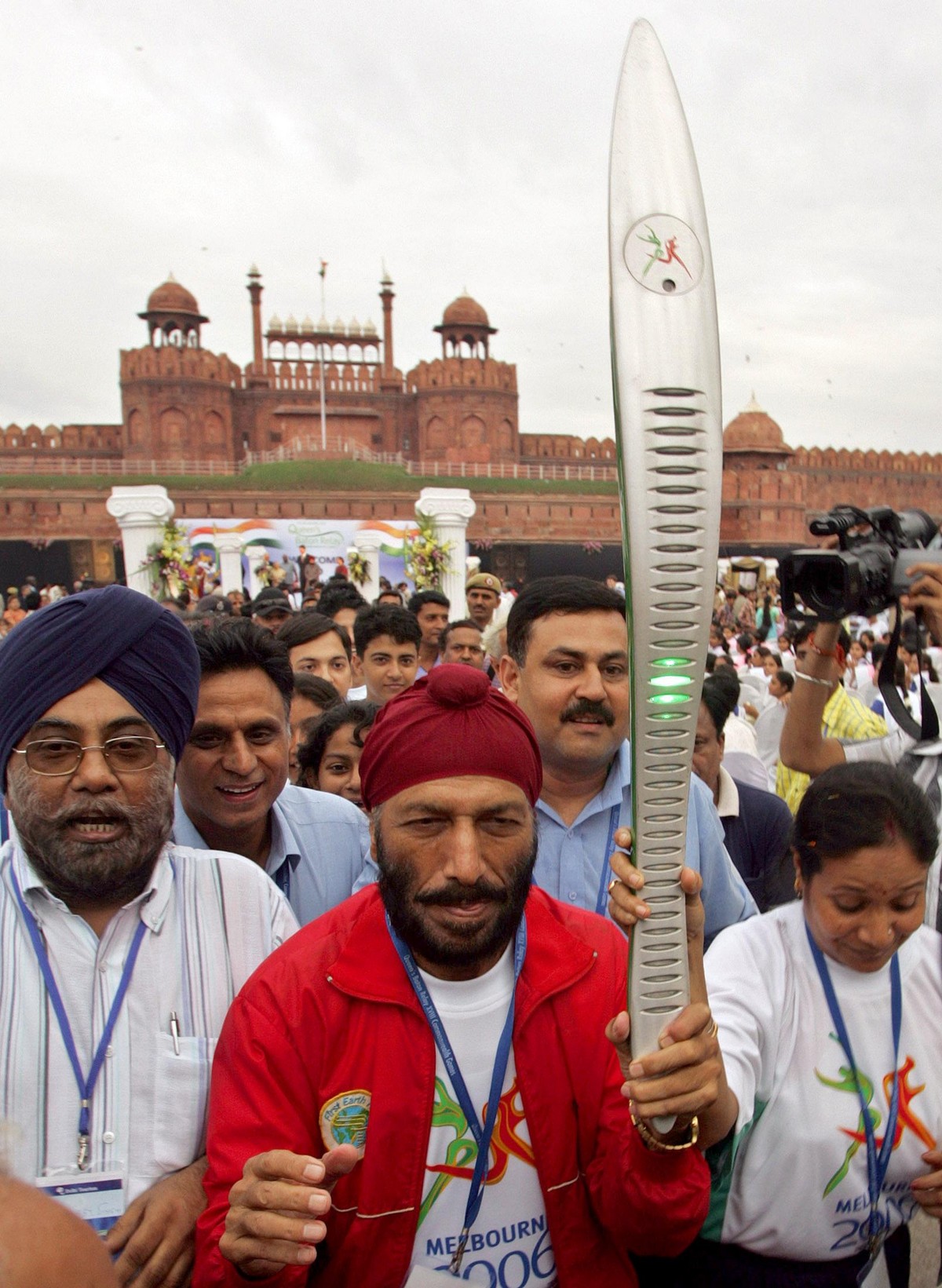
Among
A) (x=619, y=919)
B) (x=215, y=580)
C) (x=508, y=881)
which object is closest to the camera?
(x=619, y=919)

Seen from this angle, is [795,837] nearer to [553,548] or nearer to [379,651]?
[379,651]

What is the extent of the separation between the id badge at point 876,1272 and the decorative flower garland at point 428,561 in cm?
1439

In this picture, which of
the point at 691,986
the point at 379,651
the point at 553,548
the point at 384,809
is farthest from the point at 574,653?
the point at 553,548

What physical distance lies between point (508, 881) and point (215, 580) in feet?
56.4

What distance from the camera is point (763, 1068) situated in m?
1.54

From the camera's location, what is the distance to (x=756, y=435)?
3700cm

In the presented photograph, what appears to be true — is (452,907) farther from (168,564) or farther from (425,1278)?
(168,564)

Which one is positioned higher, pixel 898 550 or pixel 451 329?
pixel 451 329

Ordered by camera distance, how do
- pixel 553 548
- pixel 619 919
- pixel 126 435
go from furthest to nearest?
pixel 126 435 < pixel 553 548 < pixel 619 919

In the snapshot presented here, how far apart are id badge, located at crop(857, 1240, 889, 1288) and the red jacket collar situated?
72 cm

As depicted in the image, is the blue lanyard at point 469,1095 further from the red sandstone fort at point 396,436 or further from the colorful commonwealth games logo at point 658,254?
the red sandstone fort at point 396,436

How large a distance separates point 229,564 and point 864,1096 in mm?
17120

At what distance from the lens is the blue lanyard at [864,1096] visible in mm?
1525

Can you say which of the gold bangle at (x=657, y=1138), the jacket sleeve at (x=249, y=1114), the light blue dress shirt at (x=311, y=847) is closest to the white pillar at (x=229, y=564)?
the light blue dress shirt at (x=311, y=847)
